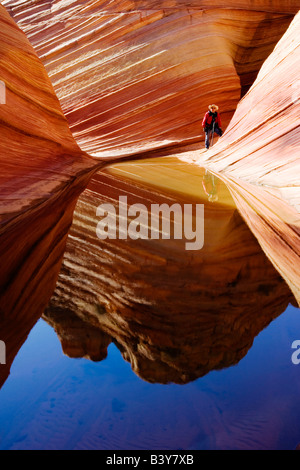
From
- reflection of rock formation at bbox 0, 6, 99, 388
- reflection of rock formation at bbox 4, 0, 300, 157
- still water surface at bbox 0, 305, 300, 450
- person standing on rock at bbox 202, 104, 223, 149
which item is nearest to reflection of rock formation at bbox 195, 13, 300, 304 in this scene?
person standing on rock at bbox 202, 104, 223, 149

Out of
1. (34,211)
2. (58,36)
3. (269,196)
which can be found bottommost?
(34,211)

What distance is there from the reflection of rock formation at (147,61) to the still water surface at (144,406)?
6264 mm

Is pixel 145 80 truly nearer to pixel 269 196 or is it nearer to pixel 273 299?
pixel 269 196

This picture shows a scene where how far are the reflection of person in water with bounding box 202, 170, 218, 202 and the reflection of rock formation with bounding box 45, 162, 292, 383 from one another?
720 mm

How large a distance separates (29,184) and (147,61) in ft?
16.7

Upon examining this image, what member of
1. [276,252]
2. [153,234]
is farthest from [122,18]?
[276,252]

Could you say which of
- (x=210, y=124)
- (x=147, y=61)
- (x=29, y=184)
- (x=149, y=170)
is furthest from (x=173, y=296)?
(x=147, y=61)

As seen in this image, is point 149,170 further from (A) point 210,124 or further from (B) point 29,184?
(B) point 29,184

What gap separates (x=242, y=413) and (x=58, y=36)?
878 centimetres

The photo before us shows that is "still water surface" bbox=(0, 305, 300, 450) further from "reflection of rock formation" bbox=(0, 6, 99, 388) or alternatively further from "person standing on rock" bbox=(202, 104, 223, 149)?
"person standing on rock" bbox=(202, 104, 223, 149)

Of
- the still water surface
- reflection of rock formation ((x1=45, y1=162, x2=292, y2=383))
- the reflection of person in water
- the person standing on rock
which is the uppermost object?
the person standing on rock

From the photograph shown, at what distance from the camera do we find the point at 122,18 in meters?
8.31

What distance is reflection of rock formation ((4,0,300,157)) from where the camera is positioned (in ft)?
25.6
